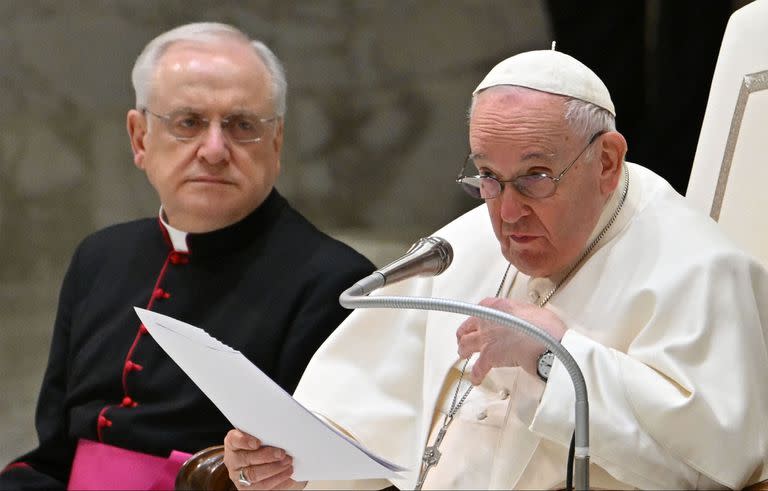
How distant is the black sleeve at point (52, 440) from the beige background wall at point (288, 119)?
7.18 feet

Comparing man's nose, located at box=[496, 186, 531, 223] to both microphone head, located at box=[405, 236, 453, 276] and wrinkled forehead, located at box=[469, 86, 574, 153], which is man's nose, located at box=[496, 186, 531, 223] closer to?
wrinkled forehead, located at box=[469, 86, 574, 153]

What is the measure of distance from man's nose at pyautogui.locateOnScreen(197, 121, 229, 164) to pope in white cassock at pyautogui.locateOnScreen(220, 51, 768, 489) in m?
0.91

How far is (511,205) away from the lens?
286 centimetres

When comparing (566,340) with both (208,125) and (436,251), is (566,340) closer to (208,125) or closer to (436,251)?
(436,251)

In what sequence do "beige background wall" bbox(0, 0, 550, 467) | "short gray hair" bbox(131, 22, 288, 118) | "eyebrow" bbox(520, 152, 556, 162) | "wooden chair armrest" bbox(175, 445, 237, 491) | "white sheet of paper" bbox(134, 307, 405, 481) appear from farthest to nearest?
"beige background wall" bbox(0, 0, 550, 467)
"short gray hair" bbox(131, 22, 288, 118)
"wooden chair armrest" bbox(175, 445, 237, 491)
"eyebrow" bbox(520, 152, 556, 162)
"white sheet of paper" bbox(134, 307, 405, 481)

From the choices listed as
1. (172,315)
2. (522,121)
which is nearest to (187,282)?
(172,315)

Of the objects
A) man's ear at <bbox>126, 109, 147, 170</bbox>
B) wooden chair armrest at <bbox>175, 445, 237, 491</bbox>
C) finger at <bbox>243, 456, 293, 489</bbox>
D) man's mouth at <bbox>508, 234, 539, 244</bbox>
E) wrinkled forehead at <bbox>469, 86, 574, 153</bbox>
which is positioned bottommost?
wooden chair armrest at <bbox>175, 445, 237, 491</bbox>

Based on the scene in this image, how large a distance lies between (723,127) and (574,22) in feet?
6.33

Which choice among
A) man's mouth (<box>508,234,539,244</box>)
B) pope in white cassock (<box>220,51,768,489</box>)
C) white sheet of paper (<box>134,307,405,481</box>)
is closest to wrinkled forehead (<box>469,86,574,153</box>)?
pope in white cassock (<box>220,51,768,489</box>)

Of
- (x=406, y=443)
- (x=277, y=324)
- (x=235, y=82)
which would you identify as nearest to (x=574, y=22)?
(x=235, y=82)

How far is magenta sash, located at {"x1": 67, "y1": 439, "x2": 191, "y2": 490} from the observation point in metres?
3.71

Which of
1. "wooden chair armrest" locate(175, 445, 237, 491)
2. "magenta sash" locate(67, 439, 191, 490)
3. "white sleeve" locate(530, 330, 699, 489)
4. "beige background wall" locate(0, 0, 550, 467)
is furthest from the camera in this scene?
"beige background wall" locate(0, 0, 550, 467)

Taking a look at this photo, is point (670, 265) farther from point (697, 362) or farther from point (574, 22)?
point (574, 22)

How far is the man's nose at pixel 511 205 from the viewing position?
112 inches
